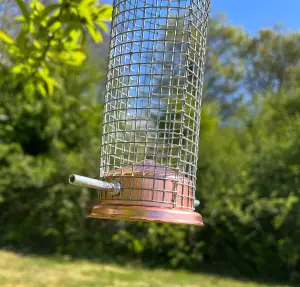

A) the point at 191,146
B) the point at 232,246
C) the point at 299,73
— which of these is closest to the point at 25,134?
the point at 232,246

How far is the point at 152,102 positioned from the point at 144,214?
508 mm

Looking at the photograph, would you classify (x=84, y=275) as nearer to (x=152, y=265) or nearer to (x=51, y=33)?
(x=152, y=265)

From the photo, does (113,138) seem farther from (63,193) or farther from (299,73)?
(299,73)

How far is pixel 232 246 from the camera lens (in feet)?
17.5

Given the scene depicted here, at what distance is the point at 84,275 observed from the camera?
4.48m

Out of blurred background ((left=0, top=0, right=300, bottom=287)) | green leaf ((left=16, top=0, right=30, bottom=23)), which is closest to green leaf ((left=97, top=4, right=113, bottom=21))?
green leaf ((left=16, top=0, right=30, bottom=23))

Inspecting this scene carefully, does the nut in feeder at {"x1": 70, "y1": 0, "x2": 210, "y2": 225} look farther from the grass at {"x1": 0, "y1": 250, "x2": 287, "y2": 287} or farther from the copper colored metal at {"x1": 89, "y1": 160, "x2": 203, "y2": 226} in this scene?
the grass at {"x1": 0, "y1": 250, "x2": 287, "y2": 287}

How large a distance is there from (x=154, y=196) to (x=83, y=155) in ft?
14.4


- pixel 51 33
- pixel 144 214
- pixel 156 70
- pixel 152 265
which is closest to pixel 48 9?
pixel 51 33

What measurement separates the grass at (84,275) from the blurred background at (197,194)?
0.02 meters

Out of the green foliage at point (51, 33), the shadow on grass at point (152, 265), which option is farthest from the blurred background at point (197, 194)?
the green foliage at point (51, 33)

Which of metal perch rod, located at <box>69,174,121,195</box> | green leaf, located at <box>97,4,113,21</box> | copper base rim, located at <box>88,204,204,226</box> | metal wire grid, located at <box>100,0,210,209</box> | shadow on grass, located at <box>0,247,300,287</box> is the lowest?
shadow on grass, located at <box>0,247,300,287</box>

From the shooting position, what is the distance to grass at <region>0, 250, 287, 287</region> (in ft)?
13.5

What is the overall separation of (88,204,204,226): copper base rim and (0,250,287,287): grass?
312cm
